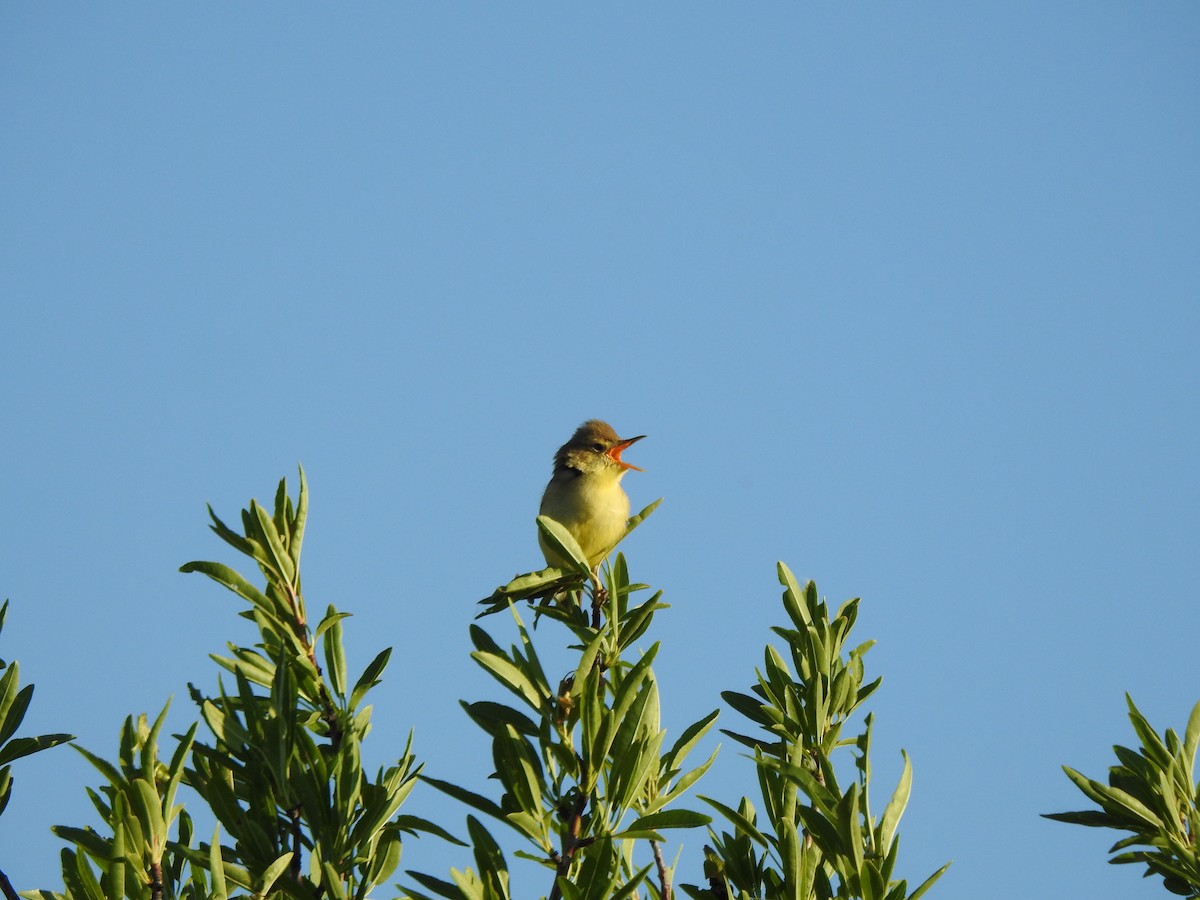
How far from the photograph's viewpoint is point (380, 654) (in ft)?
10.2

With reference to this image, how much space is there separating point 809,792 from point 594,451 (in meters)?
4.87

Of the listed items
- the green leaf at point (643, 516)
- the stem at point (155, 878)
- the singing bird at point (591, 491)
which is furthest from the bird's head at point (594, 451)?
the stem at point (155, 878)

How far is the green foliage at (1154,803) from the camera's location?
3.21 metres

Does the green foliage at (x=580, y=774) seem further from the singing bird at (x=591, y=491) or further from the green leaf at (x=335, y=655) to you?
the singing bird at (x=591, y=491)

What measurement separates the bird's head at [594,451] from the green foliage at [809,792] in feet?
12.3

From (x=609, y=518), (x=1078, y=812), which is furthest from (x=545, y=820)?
(x=609, y=518)

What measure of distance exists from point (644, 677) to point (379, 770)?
27.2 inches

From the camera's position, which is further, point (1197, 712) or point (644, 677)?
point (1197, 712)

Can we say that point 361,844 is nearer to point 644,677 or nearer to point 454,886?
point 454,886

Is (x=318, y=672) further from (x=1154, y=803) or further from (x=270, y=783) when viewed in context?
(x=1154, y=803)

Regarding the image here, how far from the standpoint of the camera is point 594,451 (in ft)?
25.5

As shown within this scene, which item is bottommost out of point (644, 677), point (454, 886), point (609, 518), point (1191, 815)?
point (454, 886)

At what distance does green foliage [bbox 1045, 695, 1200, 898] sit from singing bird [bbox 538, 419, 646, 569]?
3465 millimetres

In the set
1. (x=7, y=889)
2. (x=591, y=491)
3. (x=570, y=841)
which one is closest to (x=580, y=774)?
(x=570, y=841)
